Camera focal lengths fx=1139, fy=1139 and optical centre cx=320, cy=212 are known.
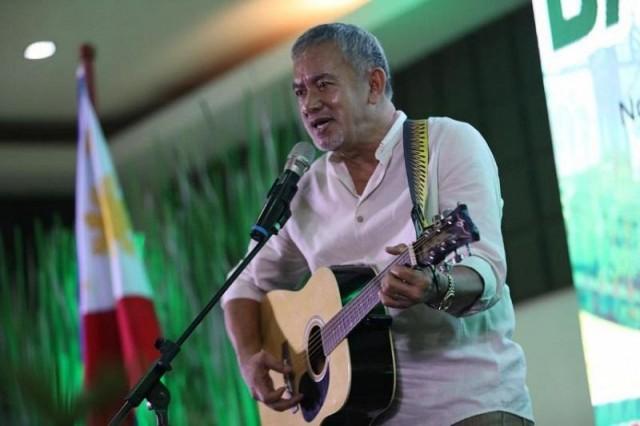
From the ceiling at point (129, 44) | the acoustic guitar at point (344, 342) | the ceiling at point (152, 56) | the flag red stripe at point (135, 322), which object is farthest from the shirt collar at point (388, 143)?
the ceiling at point (129, 44)

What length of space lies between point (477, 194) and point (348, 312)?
0.99ft

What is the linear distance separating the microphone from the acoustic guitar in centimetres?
12

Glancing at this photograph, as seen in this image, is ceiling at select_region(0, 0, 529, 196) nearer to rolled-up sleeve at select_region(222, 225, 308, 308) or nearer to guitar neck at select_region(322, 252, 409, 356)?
rolled-up sleeve at select_region(222, 225, 308, 308)

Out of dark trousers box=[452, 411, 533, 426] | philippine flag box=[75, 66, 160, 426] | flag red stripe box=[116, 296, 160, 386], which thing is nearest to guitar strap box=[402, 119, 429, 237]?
dark trousers box=[452, 411, 533, 426]

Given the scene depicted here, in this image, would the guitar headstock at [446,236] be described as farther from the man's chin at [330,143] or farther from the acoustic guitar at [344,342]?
the man's chin at [330,143]

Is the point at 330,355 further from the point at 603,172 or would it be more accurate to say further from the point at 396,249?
the point at 603,172

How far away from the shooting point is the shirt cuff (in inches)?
66.6

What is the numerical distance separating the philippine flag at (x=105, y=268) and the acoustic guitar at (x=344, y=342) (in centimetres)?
204

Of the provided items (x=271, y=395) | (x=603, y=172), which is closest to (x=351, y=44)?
(x=271, y=395)

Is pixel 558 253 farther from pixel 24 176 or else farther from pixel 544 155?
pixel 24 176

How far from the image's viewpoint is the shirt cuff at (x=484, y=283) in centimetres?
169

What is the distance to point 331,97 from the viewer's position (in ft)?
6.75

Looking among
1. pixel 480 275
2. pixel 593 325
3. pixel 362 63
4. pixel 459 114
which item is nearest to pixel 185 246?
pixel 459 114

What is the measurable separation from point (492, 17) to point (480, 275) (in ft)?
10.3
